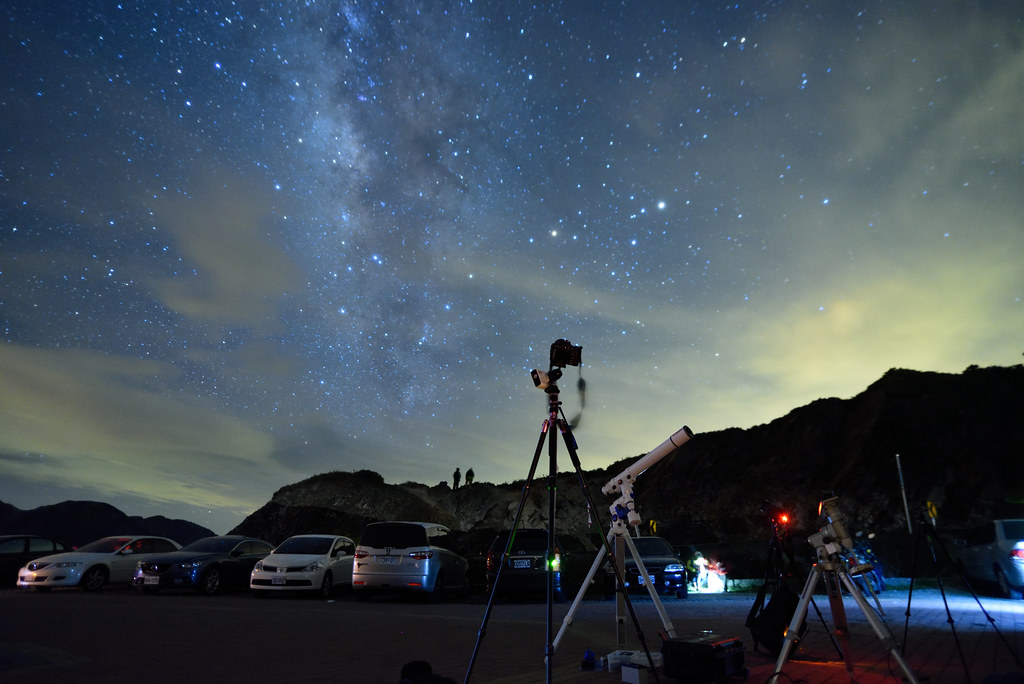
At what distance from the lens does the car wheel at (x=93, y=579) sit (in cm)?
1656

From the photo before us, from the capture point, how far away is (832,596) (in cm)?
A: 543

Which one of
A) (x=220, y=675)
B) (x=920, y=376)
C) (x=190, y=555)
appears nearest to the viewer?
(x=220, y=675)

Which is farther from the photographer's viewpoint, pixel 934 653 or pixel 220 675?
pixel 934 653

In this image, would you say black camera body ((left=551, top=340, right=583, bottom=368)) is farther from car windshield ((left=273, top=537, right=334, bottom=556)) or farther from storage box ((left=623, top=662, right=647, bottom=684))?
car windshield ((left=273, top=537, right=334, bottom=556))

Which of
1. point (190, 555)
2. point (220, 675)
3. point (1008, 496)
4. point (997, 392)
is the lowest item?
point (220, 675)

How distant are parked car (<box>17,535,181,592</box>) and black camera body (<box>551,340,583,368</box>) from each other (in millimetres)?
15700

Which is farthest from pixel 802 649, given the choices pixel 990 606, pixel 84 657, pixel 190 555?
pixel 190 555

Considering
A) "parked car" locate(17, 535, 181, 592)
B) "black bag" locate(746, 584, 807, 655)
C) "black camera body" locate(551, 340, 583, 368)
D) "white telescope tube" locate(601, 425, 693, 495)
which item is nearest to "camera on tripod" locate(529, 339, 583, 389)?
"black camera body" locate(551, 340, 583, 368)

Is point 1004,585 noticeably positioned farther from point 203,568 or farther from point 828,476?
point 828,476

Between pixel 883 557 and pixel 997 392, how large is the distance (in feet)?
78.4

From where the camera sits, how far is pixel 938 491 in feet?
114

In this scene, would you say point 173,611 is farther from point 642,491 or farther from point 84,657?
point 642,491

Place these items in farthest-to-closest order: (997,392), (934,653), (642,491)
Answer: (642,491) < (997,392) < (934,653)

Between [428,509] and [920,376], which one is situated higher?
[920,376]
